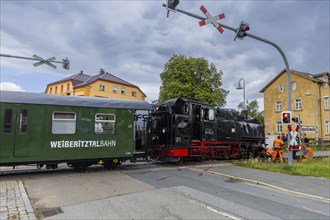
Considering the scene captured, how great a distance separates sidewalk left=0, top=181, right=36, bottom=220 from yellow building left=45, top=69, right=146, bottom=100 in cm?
3995

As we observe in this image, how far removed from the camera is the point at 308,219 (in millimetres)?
6098

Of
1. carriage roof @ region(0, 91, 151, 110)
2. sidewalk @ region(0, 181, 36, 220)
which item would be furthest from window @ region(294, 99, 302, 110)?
sidewalk @ region(0, 181, 36, 220)

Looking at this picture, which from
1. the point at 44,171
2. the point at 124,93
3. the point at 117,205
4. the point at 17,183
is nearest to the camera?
the point at 117,205

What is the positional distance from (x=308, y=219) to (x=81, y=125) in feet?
25.1

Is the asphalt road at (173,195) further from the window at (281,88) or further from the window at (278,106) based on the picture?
the window at (281,88)

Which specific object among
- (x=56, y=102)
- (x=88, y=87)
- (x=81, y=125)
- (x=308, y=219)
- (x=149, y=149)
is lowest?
(x=308, y=219)

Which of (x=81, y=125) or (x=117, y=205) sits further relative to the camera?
(x=81, y=125)

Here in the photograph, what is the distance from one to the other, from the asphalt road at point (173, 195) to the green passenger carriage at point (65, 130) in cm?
72

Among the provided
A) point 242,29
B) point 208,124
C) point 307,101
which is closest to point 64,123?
point 208,124

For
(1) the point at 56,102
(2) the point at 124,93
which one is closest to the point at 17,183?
(1) the point at 56,102

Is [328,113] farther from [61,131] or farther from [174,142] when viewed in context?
[61,131]

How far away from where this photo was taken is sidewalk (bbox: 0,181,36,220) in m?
5.75

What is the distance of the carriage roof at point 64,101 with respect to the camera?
9391mm

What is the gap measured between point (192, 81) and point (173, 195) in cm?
2946
